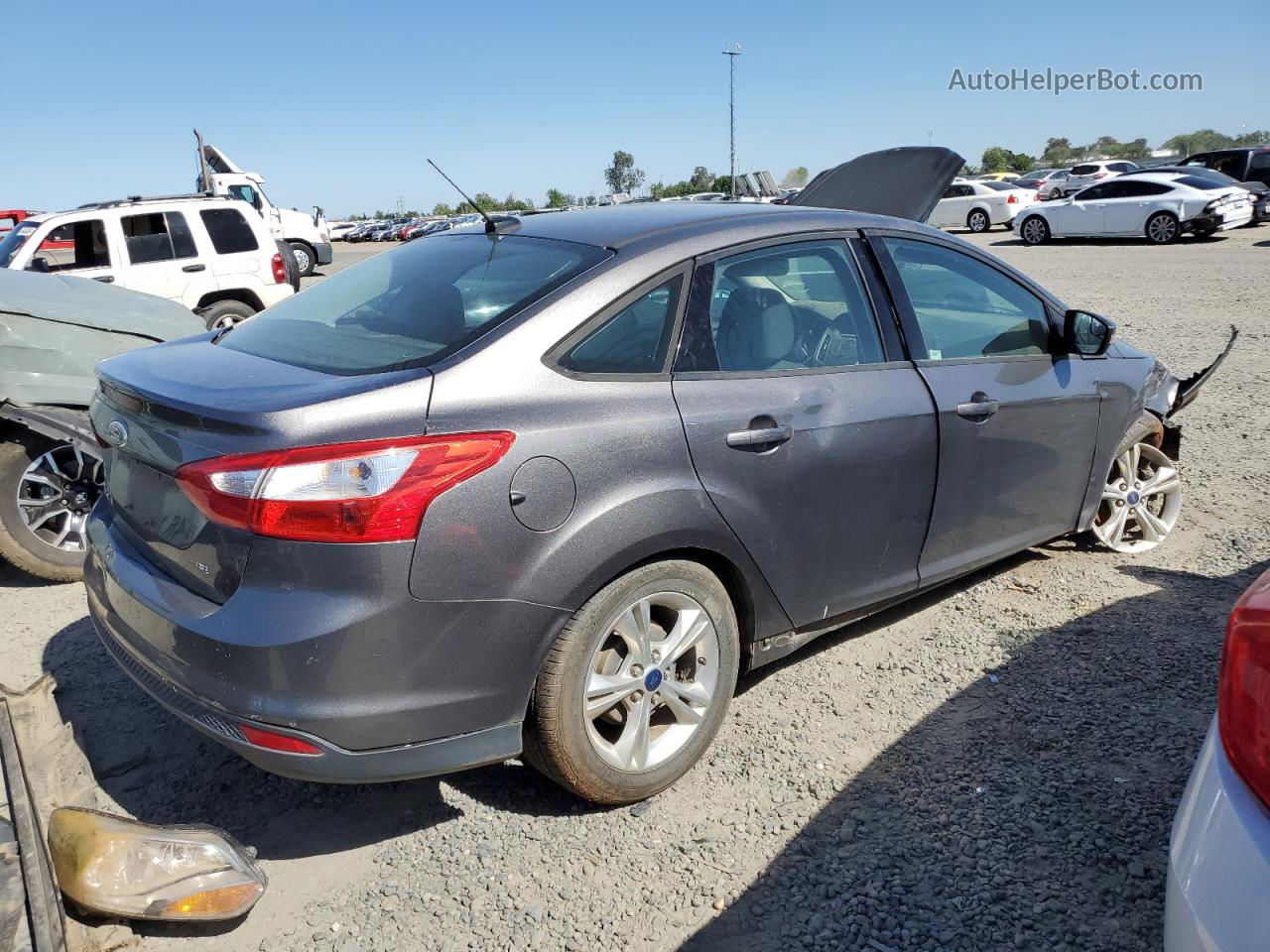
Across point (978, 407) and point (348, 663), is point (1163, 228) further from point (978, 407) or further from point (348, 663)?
point (348, 663)

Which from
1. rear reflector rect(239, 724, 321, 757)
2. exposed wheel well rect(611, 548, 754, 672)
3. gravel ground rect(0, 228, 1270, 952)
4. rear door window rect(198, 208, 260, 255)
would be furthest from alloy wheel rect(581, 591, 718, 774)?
rear door window rect(198, 208, 260, 255)

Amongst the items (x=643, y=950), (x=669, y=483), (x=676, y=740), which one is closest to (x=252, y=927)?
(x=643, y=950)

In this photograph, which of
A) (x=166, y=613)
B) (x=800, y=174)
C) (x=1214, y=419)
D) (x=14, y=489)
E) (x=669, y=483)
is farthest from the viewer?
(x=800, y=174)

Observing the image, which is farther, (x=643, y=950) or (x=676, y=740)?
(x=676, y=740)

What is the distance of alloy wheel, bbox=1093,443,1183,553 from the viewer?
456 cm

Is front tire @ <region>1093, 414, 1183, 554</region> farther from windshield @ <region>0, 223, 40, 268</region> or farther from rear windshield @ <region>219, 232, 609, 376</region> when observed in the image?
windshield @ <region>0, 223, 40, 268</region>

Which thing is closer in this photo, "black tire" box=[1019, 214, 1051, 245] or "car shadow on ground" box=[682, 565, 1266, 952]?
"car shadow on ground" box=[682, 565, 1266, 952]

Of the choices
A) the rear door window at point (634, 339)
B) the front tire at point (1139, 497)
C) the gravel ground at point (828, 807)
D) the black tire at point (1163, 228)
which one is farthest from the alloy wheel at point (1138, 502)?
the black tire at point (1163, 228)

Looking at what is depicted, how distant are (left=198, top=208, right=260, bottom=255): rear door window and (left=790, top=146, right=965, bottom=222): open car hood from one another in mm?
7373

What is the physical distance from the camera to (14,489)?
4559mm

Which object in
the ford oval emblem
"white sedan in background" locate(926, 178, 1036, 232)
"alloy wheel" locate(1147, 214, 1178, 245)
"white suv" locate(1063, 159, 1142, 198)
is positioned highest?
"white suv" locate(1063, 159, 1142, 198)

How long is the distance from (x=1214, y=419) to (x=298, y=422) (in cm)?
668

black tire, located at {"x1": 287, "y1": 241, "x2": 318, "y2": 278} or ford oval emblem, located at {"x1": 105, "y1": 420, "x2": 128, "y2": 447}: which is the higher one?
black tire, located at {"x1": 287, "y1": 241, "x2": 318, "y2": 278}

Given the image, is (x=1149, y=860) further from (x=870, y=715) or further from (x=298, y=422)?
(x=298, y=422)
